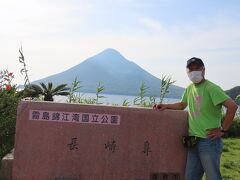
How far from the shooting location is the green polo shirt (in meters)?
4.93

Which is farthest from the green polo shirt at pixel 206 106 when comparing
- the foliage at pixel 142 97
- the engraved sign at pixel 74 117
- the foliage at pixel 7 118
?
the foliage at pixel 142 97

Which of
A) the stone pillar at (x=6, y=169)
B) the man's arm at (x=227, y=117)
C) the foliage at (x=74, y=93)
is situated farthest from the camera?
the foliage at (x=74, y=93)

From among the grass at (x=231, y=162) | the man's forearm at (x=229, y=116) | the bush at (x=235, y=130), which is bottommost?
the grass at (x=231, y=162)

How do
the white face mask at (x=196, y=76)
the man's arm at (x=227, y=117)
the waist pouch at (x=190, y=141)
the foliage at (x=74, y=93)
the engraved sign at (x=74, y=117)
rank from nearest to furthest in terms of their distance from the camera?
the man's arm at (x=227, y=117) < the white face mask at (x=196, y=76) < the waist pouch at (x=190, y=141) < the engraved sign at (x=74, y=117) < the foliage at (x=74, y=93)

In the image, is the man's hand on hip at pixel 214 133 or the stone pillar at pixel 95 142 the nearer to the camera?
the man's hand on hip at pixel 214 133

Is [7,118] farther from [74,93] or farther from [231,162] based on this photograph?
[231,162]

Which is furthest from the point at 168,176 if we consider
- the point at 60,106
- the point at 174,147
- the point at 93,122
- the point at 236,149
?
the point at 236,149

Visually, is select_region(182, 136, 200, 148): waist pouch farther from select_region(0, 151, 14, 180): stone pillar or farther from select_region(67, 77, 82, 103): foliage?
select_region(67, 77, 82, 103): foliage

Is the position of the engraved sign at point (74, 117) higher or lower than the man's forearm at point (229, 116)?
lower

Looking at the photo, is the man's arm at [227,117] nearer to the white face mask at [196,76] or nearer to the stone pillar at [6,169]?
the white face mask at [196,76]

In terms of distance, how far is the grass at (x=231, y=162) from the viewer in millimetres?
7316

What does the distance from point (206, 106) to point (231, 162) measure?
12.7 ft

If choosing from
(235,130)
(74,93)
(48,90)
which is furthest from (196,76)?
(235,130)

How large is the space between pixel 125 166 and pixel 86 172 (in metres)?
0.48
